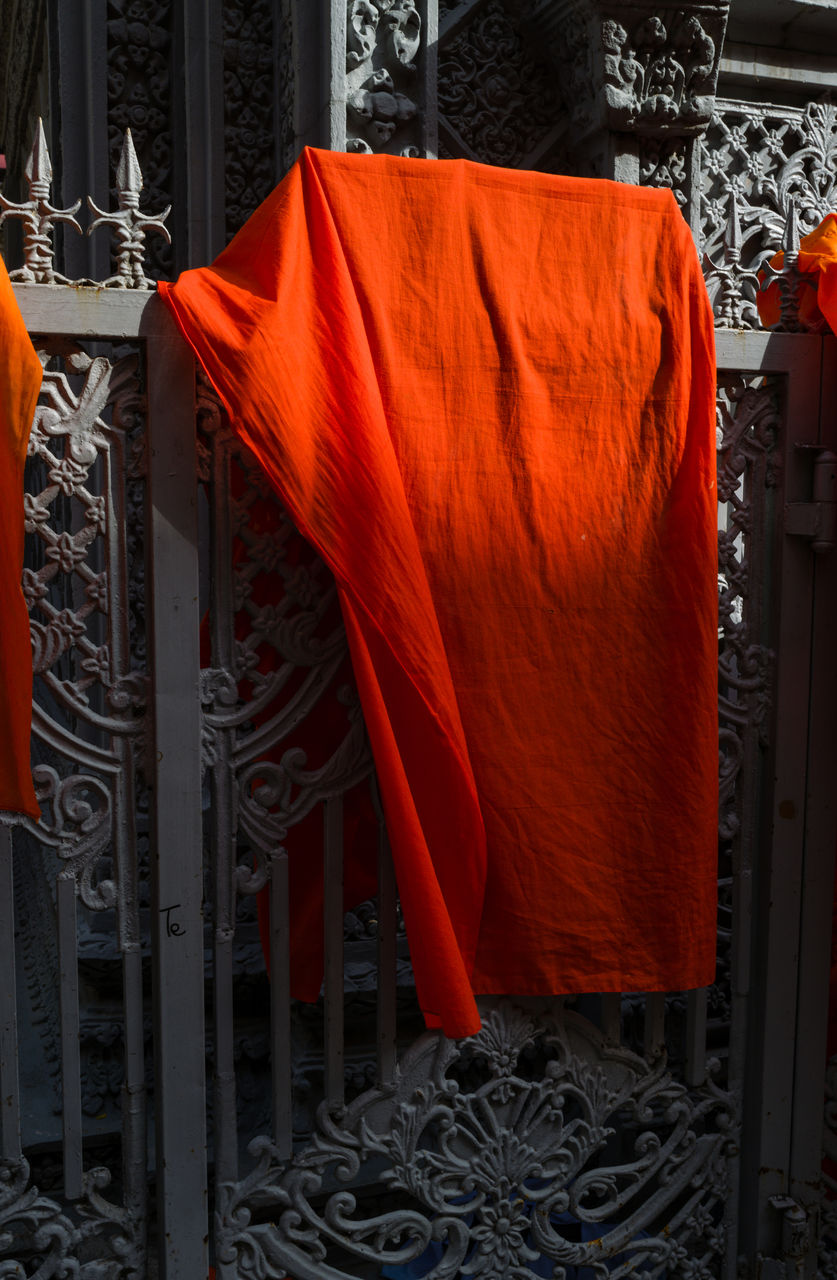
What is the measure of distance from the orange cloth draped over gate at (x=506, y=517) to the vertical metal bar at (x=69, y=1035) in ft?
2.10

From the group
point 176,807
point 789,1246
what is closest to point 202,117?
point 176,807

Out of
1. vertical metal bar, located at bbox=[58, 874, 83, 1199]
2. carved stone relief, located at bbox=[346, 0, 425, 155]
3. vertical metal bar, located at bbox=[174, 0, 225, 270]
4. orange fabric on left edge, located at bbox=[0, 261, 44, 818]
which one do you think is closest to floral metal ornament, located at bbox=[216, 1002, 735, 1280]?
vertical metal bar, located at bbox=[58, 874, 83, 1199]

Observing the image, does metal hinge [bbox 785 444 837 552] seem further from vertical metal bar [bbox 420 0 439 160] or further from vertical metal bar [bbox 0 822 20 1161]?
vertical metal bar [bbox 0 822 20 1161]

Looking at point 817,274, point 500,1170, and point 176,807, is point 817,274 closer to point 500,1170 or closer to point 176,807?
point 176,807

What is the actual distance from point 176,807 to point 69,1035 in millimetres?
479

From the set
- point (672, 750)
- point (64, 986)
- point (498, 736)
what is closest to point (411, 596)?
point (498, 736)

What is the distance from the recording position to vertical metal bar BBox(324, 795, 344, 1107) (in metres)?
2.29

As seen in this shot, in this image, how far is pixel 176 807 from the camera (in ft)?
7.03

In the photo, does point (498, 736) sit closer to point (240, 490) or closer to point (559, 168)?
point (240, 490)

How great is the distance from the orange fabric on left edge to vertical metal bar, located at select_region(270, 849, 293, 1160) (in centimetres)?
53

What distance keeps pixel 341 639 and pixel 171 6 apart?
268 centimetres

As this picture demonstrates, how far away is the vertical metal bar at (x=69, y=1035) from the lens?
2107 mm

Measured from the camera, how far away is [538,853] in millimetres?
2246

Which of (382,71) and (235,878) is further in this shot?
(382,71)
